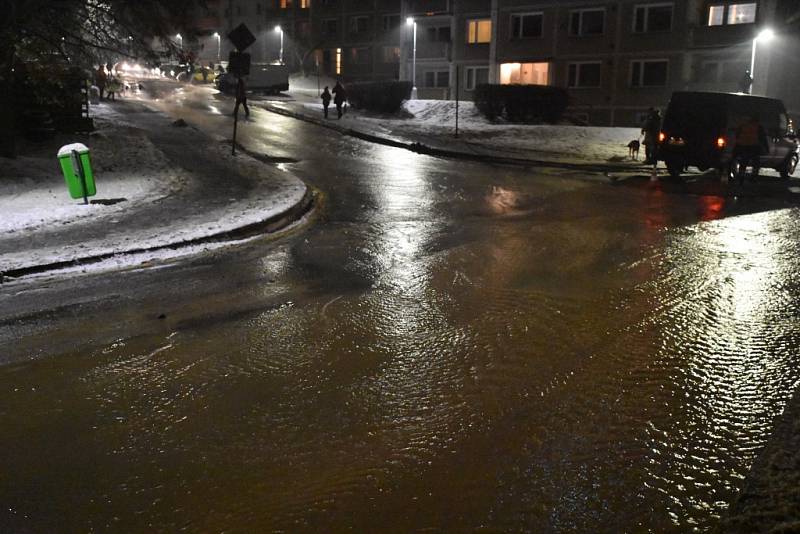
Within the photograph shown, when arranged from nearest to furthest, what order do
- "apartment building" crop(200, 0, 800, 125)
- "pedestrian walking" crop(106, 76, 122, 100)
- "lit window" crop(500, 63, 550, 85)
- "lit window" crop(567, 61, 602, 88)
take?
1. "apartment building" crop(200, 0, 800, 125)
2. "pedestrian walking" crop(106, 76, 122, 100)
3. "lit window" crop(567, 61, 602, 88)
4. "lit window" crop(500, 63, 550, 85)

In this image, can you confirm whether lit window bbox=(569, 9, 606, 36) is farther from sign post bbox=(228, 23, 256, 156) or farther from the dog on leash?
sign post bbox=(228, 23, 256, 156)

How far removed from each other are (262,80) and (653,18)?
2527 cm

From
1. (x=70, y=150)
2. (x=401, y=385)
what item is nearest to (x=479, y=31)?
(x=70, y=150)

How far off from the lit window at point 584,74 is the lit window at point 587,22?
5.44 feet

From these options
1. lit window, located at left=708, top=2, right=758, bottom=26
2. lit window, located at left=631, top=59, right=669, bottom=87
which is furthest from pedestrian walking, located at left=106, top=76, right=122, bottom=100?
lit window, located at left=708, top=2, right=758, bottom=26

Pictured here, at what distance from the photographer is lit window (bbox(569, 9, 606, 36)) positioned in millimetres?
37625

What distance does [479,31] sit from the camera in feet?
145

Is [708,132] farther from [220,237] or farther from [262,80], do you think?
[262,80]

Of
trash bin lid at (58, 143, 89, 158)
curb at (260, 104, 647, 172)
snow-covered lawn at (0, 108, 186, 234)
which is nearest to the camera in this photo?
snow-covered lawn at (0, 108, 186, 234)

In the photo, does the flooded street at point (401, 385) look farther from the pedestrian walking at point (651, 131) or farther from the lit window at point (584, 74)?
the lit window at point (584, 74)

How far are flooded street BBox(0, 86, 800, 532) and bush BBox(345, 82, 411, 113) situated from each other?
83.7 feet

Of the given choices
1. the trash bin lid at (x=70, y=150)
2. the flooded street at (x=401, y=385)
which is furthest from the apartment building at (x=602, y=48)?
the flooded street at (x=401, y=385)

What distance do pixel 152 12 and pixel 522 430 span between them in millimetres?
15474

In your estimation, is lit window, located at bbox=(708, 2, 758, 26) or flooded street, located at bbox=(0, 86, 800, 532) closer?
flooded street, located at bbox=(0, 86, 800, 532)
